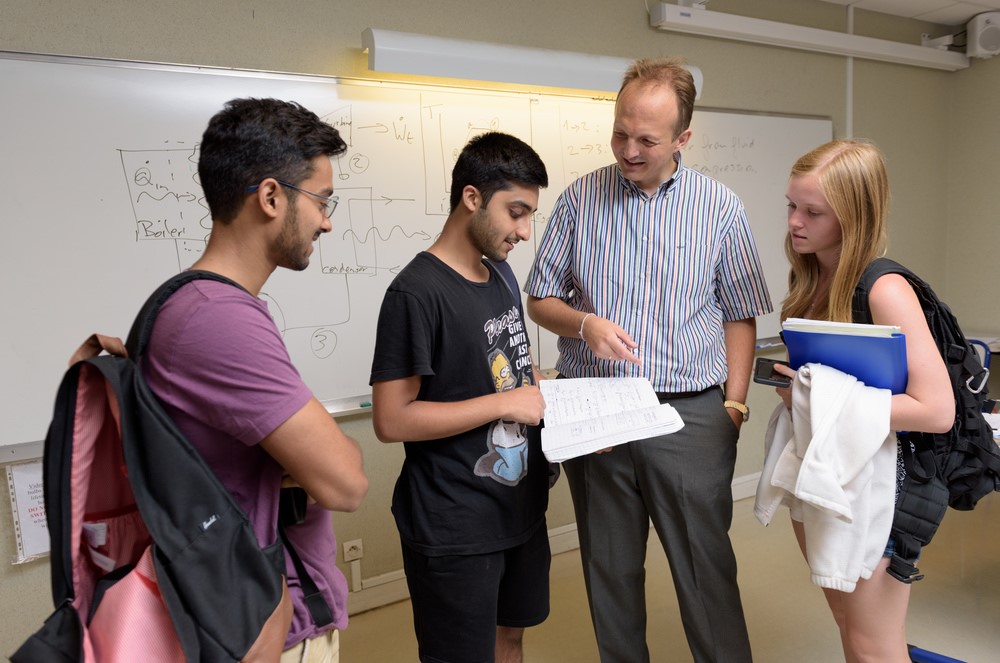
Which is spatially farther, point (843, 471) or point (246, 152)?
point (843, 471)

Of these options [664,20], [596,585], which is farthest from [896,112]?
[596,585]

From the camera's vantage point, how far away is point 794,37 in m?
3.67

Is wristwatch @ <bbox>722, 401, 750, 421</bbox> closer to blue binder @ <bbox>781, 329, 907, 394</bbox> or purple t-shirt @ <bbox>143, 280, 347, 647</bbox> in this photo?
blue binder @ <bbox>781, 329, 907, 394</bbox>

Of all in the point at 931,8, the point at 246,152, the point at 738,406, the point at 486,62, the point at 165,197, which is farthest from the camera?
the point at 931,8

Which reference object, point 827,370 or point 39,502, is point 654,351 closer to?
point 827,370

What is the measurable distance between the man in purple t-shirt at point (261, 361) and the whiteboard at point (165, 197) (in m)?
1.46

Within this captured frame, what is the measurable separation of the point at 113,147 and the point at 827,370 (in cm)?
214

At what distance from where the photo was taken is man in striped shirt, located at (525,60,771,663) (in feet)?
5.55

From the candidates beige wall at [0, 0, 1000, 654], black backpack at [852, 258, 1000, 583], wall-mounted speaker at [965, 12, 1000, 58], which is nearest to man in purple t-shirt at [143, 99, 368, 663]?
black backpack at [852, 258, 1000, 583]

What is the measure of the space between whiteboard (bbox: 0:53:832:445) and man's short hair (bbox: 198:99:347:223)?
1460 millimetres

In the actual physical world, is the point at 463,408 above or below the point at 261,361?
below

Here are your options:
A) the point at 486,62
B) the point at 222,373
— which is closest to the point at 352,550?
the point at 486,62

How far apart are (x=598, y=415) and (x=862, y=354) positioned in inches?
20.0

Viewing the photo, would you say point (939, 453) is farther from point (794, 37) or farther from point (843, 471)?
point (794, 37)
